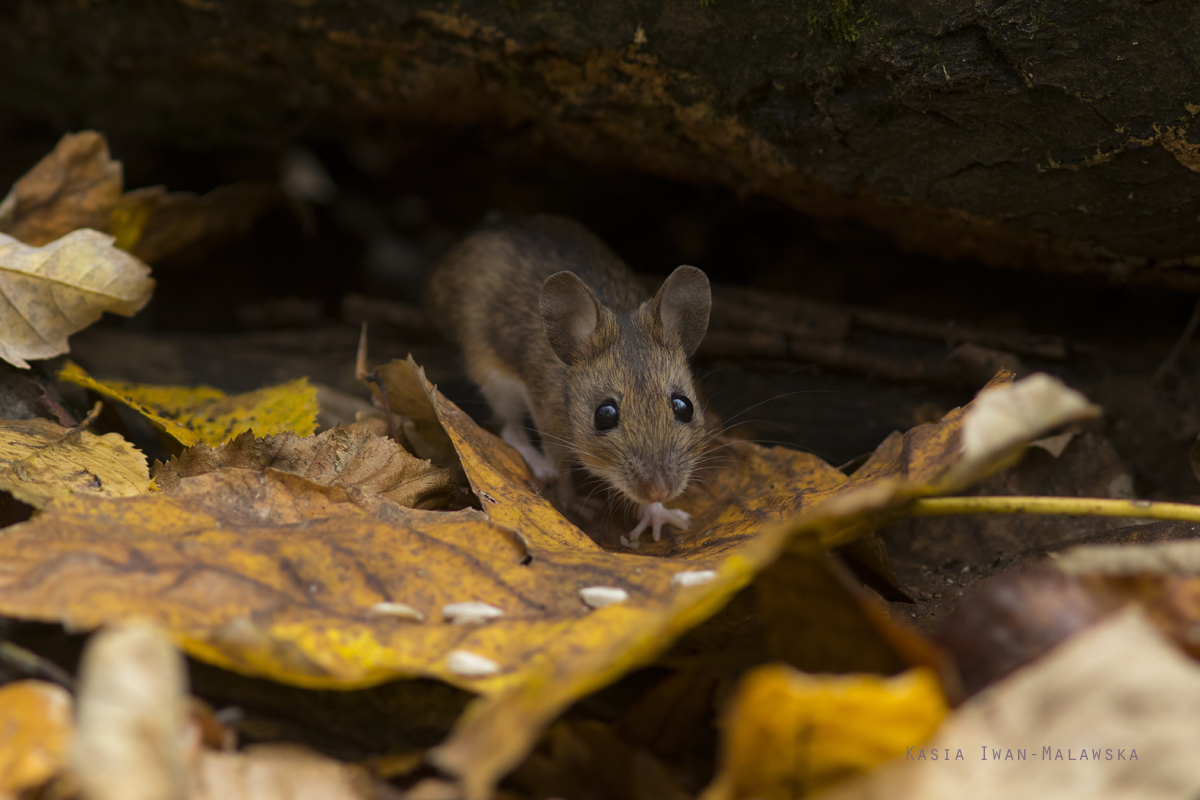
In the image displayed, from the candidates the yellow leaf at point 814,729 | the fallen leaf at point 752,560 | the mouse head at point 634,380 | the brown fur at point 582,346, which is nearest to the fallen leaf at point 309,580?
the fallen leaf at point 752,560

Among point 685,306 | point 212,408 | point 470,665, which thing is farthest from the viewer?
point 685,306

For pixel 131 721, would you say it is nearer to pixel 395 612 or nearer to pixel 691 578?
pixel 395 612

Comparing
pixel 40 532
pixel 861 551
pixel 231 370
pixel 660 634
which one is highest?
pixel 660 634

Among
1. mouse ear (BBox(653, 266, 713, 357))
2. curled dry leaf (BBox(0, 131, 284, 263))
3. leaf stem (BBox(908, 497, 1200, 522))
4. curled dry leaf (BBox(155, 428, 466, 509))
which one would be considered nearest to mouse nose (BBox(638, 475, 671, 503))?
curled dry leaf (BBox(155, 428, 466, 509))

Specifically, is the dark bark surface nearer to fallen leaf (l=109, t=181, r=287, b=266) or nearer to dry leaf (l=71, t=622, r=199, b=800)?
fallen leaf (l=109, t=181, r=287, b=266)

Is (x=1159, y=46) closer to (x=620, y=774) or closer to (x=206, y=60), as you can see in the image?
(x=620, y=774)

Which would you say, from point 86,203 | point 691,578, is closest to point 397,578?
point 691,578

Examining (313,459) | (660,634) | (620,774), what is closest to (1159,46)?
(660,634)
